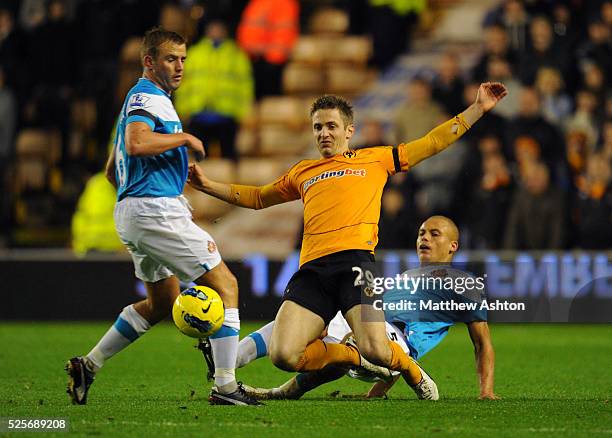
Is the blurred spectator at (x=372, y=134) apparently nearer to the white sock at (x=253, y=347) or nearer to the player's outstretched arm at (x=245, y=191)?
the player's outstretched arm at (x=245, y=191)

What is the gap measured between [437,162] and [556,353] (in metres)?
4.15

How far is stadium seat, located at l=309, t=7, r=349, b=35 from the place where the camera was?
18.7 m

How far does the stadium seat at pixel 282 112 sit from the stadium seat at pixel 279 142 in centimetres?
11

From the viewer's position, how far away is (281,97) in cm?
1805

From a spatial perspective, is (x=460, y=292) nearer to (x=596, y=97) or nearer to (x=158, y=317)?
(x=158, y=317)

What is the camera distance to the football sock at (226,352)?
7.31 metres

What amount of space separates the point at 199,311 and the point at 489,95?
2094 mm

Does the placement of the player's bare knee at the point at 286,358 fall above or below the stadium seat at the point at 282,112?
below

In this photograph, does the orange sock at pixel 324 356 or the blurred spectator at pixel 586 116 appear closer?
the orange sock at pixel 324 356

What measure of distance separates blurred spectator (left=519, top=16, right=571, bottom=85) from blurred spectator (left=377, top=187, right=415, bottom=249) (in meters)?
2.10

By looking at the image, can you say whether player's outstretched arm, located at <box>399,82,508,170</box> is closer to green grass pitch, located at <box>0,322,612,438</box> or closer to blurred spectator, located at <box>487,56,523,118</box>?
green grass pitch, located at <box>0,322,612,438</box>

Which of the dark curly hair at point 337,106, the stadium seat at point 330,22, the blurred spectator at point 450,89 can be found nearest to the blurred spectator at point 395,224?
the blurred spectator at point 450,89

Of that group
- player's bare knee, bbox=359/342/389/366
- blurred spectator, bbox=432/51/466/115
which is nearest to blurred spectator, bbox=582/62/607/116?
blurred spectator, bbox=432/51/466/115

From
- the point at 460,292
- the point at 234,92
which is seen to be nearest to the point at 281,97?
the point at 234,92
